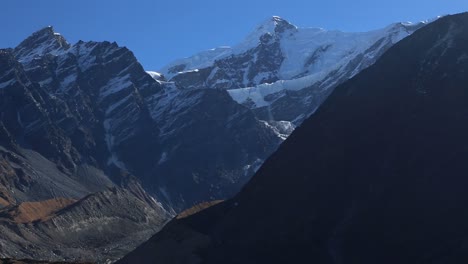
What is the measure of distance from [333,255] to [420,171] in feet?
90.2

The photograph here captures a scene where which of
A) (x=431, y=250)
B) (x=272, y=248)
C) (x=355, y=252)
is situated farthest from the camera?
(x=272, y=248)

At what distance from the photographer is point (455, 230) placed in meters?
165

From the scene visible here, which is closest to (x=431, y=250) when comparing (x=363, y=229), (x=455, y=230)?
(x=455, y=230)

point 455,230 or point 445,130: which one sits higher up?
A: point 445,130

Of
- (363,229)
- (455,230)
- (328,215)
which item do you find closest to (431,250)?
(455,230)

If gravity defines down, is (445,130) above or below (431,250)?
above

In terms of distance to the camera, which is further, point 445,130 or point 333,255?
point 445,130

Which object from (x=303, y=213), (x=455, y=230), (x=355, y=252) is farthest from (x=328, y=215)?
(x=455, y=230)

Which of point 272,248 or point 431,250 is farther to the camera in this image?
point 272,248

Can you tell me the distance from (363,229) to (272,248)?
1985 cm

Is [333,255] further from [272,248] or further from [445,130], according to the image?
[445,130]

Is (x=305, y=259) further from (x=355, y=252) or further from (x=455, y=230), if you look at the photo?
(x=455, y=230)

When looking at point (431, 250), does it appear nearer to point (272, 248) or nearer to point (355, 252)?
point (355, 252)

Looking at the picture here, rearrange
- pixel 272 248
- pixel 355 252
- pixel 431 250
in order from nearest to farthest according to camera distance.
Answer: pixel 431 250
pixel 355 252
pixel 272 248
